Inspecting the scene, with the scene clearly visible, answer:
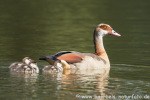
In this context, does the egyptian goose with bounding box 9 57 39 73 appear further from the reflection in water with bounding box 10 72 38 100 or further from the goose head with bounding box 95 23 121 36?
the goose head with bounding box 95 23 121 36

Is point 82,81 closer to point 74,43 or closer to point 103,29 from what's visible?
point 103,29

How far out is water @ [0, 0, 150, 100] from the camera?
51.0ft

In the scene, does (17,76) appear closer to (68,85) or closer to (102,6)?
(68,85)

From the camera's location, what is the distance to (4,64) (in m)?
19.0

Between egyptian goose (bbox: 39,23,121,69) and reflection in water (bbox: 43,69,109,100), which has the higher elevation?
egyptian goose (bbox: 39,23,121,69)

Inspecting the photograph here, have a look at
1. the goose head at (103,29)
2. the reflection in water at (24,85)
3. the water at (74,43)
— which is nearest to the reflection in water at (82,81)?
the water at (74,43)

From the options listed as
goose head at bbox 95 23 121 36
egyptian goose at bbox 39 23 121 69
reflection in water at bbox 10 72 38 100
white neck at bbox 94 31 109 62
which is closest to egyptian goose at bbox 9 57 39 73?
reflection in water at bbox 10 72 38 100

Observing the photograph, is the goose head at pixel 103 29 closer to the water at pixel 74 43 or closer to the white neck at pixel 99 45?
the white neck at pixel 99 45

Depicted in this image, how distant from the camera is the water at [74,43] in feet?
51.0

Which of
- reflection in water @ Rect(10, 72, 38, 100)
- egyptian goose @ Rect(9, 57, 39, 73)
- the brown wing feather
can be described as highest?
the brown wing feather

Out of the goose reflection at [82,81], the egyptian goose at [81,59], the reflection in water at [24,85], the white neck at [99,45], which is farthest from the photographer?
the white neck at [99,45]

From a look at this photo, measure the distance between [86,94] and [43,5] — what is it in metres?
23.0

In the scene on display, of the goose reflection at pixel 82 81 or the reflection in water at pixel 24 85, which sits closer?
the reflection in water at pixel 24 85

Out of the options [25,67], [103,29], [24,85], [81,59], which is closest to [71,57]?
[81,59]
